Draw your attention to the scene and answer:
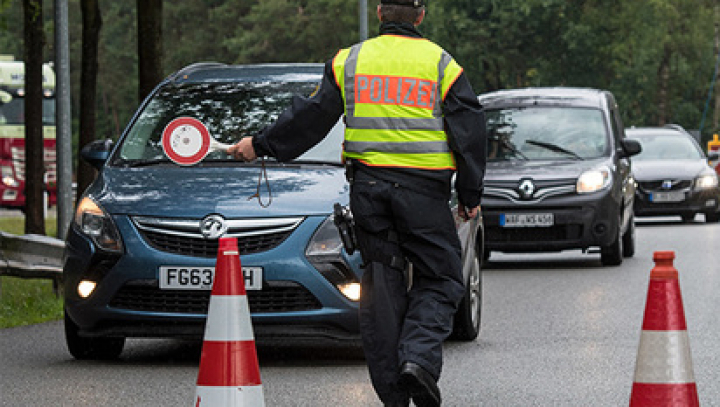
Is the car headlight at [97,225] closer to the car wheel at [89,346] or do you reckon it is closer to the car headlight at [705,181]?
the car wheel at [89,346]

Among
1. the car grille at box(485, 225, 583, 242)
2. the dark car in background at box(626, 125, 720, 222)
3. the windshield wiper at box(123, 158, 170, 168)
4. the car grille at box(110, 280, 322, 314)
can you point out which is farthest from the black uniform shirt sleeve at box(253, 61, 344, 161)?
the dark car in background at box(626, 125, 720, 222)

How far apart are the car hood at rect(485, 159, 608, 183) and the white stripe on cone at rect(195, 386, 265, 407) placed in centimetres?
1086

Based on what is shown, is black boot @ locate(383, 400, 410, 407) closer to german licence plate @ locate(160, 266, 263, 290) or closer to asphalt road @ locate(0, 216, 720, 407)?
asphalt road @ locate(0, 216, 720, 407)

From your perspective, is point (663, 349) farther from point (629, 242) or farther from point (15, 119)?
Answer: point (15, 119)

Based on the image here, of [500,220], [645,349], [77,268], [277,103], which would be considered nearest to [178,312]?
[77,268]

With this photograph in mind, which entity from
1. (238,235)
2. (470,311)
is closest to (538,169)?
(470,311)

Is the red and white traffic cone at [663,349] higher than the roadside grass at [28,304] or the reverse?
higher

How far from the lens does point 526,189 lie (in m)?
17.2

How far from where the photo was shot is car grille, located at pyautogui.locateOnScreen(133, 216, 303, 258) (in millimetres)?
9273

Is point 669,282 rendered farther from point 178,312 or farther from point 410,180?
point 178,312

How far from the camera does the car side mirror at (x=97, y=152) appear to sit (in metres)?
10.5

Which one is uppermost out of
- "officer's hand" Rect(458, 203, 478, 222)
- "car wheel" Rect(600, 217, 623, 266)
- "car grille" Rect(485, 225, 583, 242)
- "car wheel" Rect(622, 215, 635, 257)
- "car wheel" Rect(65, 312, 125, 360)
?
"officer's hand" Rect(458, 203, 478, 222)

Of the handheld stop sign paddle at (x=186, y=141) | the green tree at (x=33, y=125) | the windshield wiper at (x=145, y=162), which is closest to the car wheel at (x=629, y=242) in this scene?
the green tree at (x=33, y=125)

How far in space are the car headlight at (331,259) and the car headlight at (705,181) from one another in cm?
1787
